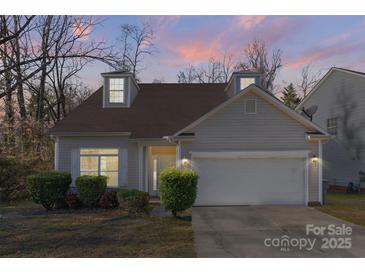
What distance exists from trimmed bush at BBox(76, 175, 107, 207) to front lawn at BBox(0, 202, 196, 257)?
831 millimetres

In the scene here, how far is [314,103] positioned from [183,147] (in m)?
13.6

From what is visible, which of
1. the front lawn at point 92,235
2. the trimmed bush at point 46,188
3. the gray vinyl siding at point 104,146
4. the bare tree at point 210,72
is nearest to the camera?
the front lawn at point 92,235

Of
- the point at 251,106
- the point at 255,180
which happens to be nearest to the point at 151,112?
Result: the point at 251,106

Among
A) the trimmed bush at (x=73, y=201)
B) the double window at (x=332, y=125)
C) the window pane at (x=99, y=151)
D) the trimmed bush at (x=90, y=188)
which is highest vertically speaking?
the double window at (x=332, y=125)

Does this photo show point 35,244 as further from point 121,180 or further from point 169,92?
point 169,92

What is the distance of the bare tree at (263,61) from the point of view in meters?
35.9

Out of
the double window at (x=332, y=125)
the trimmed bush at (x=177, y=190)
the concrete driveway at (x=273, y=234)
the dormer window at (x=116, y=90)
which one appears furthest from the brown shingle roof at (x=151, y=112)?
the double window at (x=332, y=125)

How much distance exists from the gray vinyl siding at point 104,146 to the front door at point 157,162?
0.83 m

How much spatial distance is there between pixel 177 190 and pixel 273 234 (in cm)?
337

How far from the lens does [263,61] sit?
119ft

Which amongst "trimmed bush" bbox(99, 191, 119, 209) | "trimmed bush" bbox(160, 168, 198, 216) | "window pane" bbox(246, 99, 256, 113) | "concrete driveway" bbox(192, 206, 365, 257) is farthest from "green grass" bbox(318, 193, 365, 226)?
"trimmed bush" bbox(99, 191, 119, 209)

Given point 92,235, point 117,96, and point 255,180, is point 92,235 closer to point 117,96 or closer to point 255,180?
point 255,180

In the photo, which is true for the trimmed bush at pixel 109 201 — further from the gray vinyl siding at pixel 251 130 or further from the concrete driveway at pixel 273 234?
the gray vinyl siding at pixel 251 130

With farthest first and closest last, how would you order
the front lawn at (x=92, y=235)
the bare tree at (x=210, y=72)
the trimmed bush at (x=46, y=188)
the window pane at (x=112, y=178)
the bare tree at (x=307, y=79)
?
1. the bare tree at (x=307, y=79)
2. the bare tree at (x=210, y=72)
3. the window pane at (x=112, y=178)
4. the trimmed bush at (x=46, y=188)
5. the front lawn at (x=92, y=235)
